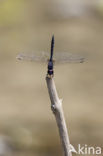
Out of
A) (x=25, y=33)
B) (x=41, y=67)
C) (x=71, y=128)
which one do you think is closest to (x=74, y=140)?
(x=71, y=128)

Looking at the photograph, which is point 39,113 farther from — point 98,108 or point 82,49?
point 82,49

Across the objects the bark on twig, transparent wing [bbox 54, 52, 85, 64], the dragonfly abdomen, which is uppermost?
transparent wing [bbox 54, 52, 85, 64]

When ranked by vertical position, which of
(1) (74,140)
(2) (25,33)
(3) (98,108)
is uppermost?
(2) (25,33)

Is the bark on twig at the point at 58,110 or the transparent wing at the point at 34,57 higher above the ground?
the transparent wing at the point at 34,57

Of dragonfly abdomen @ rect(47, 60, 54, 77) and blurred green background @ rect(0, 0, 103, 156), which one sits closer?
dragonfly abdomen @ rect(47, 60, 54, 77)

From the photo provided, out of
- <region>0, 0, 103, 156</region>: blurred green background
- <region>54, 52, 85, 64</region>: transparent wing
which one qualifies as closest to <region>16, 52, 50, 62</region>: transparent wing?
<region>54, 52, 85, 64</region>: transparent wing

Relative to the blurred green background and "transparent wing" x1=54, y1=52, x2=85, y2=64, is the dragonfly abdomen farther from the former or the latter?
the blurred green background

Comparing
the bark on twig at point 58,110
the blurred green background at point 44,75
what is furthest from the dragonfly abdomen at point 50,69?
the blurred green background at point 44,75

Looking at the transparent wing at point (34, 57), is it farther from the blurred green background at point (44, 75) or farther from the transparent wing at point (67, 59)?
the blurred green background at point (44, 75)
